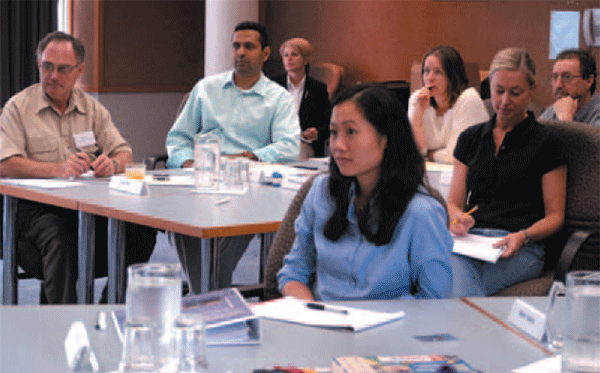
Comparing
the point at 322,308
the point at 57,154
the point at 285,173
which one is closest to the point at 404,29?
the point at 285,173

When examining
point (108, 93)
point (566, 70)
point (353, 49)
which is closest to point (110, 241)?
point (566, 70)

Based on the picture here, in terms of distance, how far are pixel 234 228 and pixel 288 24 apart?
23.4ft

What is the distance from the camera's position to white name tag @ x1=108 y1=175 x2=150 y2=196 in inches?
144

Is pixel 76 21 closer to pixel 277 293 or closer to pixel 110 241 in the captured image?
pixel 110 241

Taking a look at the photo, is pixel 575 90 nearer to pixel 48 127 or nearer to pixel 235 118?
pixel 235 118

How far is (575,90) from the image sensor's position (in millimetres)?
5203

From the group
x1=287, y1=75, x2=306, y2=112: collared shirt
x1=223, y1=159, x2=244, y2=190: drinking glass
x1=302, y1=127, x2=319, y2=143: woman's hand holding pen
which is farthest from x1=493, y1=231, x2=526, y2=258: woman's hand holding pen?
x1=287, y1=75, x2=306, y2=112: collared shirt

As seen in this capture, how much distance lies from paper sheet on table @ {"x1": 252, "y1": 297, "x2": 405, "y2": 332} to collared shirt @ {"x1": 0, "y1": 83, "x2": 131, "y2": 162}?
246cm

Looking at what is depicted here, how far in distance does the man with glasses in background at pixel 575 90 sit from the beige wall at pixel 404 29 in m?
1.73

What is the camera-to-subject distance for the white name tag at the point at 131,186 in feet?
12.0

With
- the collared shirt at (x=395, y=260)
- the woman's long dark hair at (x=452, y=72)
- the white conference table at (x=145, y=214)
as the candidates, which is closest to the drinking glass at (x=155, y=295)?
the collared shirt at (x=395, y=260)

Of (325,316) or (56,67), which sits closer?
(325,316)

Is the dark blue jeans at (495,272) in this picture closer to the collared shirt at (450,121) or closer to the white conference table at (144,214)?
the white conference table at (144,214)

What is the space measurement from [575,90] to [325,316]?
12.2 feet
